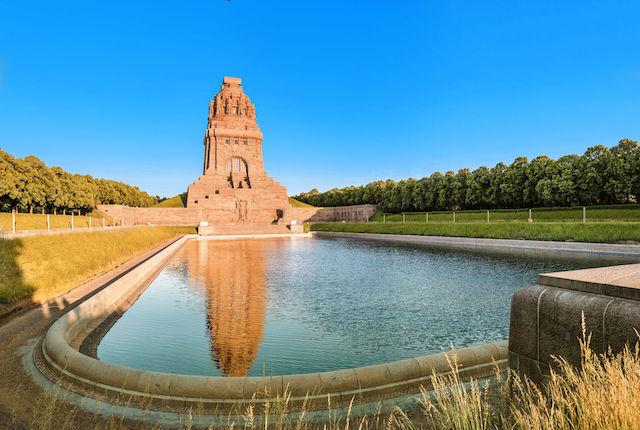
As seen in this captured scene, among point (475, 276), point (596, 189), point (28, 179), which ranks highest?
point (28, 179)

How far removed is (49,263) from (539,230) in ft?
98.1

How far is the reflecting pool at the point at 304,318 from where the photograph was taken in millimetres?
6973

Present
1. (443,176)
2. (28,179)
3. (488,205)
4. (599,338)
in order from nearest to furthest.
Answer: (599,338) < (28,179) < (488,205) < (443,176)

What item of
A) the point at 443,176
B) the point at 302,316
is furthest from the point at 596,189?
the point at 302,316

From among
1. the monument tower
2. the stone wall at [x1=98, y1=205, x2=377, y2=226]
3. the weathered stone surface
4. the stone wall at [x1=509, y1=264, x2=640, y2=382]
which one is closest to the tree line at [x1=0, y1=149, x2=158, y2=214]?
the stone wall at [x1=98, y1=205, x2=377, y2=226]

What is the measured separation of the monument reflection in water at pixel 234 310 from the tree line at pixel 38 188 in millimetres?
34249

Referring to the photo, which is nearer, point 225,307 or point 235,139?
point 225,307

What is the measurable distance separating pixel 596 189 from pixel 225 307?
4052 cm

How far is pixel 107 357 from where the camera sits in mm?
7094

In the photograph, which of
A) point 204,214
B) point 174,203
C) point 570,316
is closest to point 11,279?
point 570,316

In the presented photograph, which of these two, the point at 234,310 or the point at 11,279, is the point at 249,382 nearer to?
the point at 234,310

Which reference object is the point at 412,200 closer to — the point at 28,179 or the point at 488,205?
the point at 488,205

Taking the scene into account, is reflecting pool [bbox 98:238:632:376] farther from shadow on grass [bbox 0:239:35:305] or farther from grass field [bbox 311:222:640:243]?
grass field [bbox 311:222:640:243]

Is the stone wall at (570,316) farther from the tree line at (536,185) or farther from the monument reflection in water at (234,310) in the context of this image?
the tree line at (536,185)
